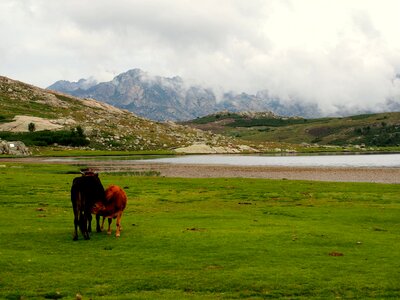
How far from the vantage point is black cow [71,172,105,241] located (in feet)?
74.5

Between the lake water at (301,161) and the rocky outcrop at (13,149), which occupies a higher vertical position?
the rocky outcrop at (13,149)

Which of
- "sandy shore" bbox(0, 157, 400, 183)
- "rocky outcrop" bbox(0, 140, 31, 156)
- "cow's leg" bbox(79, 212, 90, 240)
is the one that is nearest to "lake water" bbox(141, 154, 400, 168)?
"sandy shore" bbox(0, 157, 400, 183)

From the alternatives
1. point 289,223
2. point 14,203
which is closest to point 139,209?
point 14,203

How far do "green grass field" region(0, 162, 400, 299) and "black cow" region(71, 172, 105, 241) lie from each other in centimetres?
106

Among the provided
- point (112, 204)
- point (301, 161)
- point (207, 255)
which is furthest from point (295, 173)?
point (207, 255)

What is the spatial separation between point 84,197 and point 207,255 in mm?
6983

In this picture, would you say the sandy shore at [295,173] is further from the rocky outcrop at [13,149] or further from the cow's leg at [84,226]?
the rocky outcrop at [13,149]

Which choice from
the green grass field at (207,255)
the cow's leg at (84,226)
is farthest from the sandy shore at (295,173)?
the cow's leg at (84,226)

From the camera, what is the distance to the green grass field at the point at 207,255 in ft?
50.8

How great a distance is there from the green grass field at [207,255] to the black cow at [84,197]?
106 cm

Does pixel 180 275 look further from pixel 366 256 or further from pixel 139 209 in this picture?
pixel 139 209

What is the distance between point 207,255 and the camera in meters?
20.0

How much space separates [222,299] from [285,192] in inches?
1636

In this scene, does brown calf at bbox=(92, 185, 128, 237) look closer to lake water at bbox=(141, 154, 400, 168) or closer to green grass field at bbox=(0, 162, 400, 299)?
green grass field at bbox=(0, 162, 400, 299)
